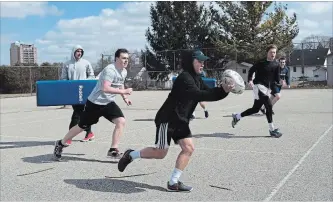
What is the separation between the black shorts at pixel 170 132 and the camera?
5.31m

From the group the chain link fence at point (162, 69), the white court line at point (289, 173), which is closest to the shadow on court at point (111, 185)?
the white court line at point (289, 173)

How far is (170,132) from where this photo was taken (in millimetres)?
5320

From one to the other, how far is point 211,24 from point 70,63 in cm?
4302

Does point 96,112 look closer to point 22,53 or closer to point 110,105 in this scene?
point 110,105

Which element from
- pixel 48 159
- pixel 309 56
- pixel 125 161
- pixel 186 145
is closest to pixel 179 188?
pixel 186 145

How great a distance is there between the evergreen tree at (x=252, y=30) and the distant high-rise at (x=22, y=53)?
2713cm

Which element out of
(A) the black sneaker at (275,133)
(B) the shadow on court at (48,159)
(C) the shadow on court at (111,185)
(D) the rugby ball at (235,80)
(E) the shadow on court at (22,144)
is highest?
(D) the rugby ball at (235,80)

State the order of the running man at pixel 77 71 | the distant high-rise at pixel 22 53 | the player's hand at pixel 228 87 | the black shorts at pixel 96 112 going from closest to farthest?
the player's hand at pixel 228 87, the black shorts at pixel 96 112, the running man at pixel 77 71, the distant high-rise at pixel 22 53

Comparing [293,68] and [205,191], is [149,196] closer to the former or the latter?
[205,191]

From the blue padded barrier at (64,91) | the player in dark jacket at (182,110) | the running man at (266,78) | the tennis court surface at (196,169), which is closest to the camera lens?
the player in dark jacket at (182,110)

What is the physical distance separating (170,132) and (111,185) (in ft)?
3.55

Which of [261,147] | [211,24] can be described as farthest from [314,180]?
[211,24]

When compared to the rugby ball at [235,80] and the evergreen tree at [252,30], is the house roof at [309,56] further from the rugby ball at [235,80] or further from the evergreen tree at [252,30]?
the rugby ball at [235,80]

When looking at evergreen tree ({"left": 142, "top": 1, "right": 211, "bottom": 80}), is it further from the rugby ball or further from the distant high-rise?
the rugby ball
